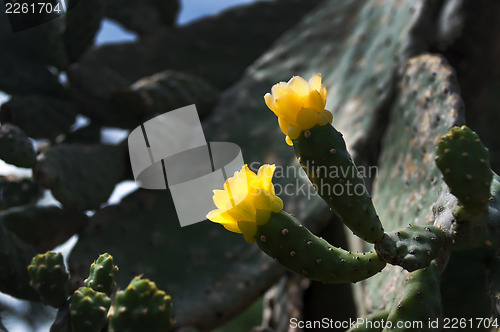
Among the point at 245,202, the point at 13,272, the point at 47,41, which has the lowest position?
the point at 13,272

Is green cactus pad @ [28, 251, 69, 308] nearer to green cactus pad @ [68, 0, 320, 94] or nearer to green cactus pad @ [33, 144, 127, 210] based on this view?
green cactus pad @ [33, 144, 127, 210]

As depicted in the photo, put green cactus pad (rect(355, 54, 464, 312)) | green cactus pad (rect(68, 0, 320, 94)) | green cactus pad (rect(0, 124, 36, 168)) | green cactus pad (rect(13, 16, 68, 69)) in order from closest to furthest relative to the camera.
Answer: green cactus pad (rect(355, 54, 464, 312)), green cactus pad (rect(0, 124, 36, 168)), green cactus pad (rect(13, 16, 68, 69)), green cactus pad (rect(68, 0, 320, 94))

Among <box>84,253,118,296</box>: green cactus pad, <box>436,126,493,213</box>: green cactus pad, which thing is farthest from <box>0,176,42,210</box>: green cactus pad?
<box>436,126,493,213</box>: green cactus pad

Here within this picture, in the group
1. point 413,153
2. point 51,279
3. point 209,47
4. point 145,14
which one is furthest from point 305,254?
point 145,14

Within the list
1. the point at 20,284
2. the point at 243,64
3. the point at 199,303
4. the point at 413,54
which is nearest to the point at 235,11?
the point at 243,64

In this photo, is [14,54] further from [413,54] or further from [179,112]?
[413,54]

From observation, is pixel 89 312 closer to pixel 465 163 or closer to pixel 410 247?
pixel 410 247
